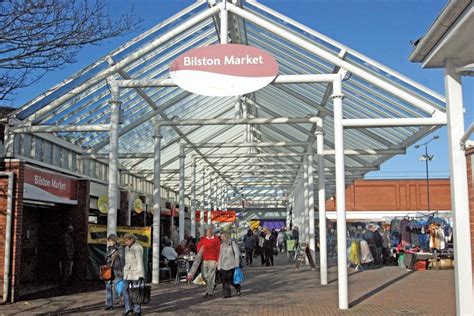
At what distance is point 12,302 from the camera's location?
38.9 ft

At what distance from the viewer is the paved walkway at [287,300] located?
10.9 metres

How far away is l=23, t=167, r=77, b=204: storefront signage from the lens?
13.5 meters

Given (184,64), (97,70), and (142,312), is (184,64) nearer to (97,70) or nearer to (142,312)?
(97,70)

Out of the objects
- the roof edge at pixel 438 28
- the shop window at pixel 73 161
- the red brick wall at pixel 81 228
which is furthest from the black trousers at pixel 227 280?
the shop window at pixel 73 161

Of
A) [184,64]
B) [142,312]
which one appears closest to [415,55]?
[184,64]

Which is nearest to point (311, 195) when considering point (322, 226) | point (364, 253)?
point (364, 253)

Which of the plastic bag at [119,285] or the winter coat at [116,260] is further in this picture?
the plastic bag at [119,285]

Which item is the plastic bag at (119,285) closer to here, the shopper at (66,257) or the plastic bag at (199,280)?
the plastic bag at (199,280)

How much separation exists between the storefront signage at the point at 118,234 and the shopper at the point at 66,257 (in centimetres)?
71

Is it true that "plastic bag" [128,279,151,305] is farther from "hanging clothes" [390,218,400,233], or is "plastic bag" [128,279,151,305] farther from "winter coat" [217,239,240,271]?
"hanging clothes" [390,218,400,233]

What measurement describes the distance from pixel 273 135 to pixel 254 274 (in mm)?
7754

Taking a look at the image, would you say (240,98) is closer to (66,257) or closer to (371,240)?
(66,257)

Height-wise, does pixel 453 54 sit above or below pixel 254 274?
above

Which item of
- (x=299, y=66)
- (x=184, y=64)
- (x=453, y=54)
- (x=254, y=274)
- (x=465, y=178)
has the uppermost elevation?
(x=299, y=66)
